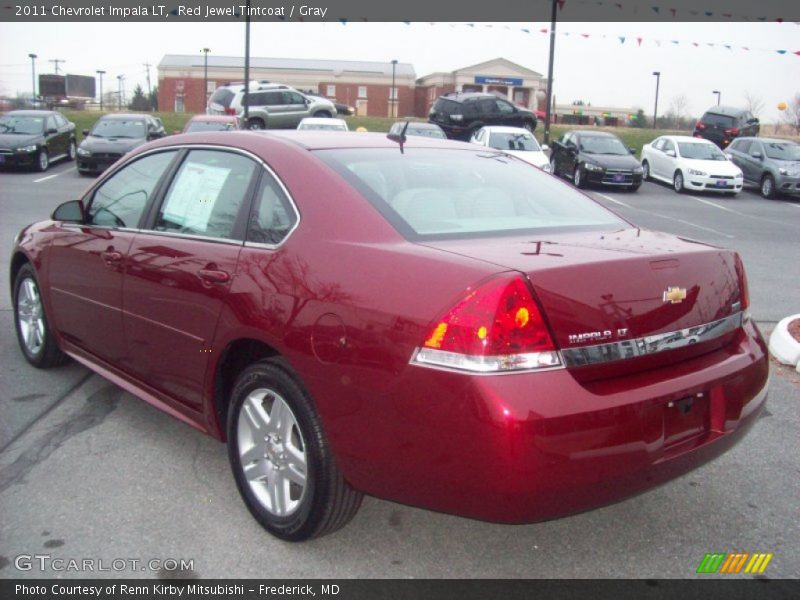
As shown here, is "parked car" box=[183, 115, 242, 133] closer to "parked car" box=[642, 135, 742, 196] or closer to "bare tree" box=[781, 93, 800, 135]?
"parked car" box=[642, 135, 742, 196]

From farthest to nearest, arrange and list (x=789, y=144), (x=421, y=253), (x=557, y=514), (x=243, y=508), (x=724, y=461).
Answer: (x=789, y=144) → (x=724, y=461) → (x=243, y=508) → (x=421, y=253) → (x=557, y=514)

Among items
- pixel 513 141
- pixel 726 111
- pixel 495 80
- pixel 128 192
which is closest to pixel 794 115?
pixel 495 80

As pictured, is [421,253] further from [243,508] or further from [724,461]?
[724,461]

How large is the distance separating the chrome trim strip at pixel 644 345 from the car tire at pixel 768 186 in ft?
76.0

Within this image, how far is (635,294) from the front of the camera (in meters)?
2.87

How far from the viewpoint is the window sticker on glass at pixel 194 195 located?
3873 millimetres

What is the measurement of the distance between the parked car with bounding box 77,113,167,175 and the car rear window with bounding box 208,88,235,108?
723 centimetres

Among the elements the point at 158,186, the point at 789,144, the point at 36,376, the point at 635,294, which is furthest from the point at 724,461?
the point at 789,144

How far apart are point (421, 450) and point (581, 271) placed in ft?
2.64

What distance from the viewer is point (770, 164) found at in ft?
80.7

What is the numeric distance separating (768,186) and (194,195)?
23665 millimetres

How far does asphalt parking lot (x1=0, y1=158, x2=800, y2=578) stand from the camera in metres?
3.21

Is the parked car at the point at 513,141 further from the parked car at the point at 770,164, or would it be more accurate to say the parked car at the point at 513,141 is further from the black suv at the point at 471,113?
the black suv at the point at 471,113

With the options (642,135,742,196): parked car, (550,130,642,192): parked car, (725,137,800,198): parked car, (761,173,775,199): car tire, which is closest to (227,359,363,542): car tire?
(550,130,642,192): parked car
